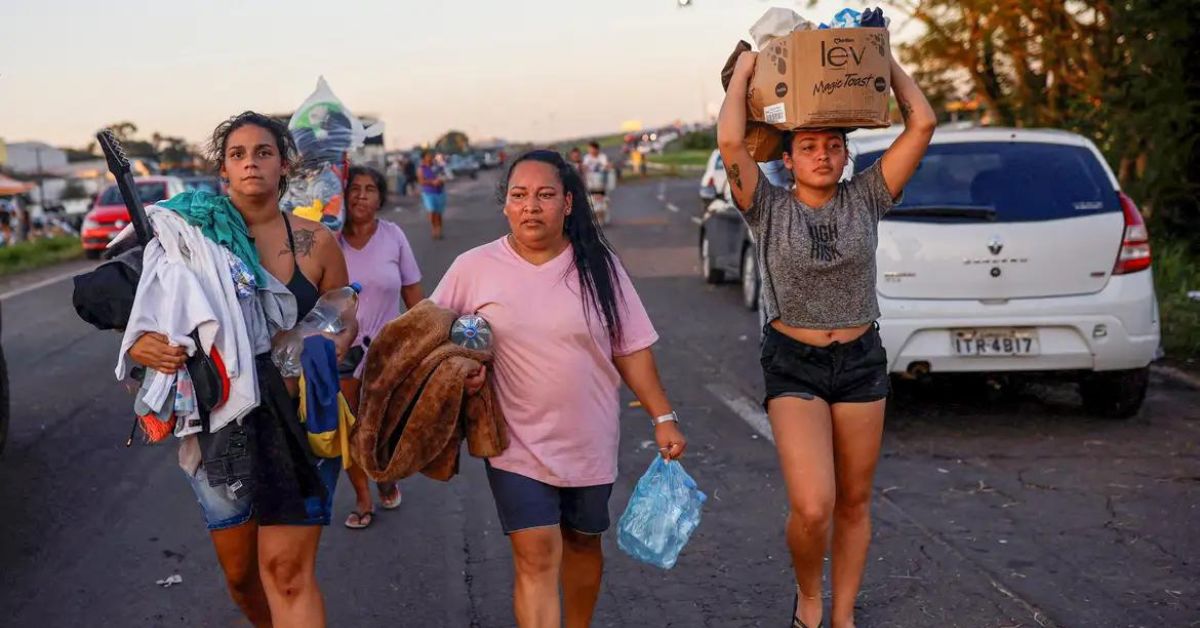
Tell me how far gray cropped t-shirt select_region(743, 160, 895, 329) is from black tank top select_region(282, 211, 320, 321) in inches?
56.5

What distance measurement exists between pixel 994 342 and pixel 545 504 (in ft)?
12.8

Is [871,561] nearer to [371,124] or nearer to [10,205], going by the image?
[371,124]

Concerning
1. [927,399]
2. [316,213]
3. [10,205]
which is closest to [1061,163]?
[927,399]

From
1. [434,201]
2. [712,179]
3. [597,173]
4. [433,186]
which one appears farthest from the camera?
[597,173]

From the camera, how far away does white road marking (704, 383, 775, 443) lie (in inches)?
291

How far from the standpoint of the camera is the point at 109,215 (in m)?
24.2

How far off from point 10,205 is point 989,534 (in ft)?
131

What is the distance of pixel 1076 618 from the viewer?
14.2 feet

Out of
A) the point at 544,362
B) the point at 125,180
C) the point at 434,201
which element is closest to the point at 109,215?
the point at 434,201

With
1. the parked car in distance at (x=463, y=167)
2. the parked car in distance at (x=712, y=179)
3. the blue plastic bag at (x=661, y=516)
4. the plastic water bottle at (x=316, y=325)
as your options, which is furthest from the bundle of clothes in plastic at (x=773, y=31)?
the parked car in distance at (x=463, y=167)

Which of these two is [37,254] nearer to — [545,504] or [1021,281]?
[1021,281]

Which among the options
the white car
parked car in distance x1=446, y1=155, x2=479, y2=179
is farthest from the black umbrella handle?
parked car in distance x1=446, y1=155, x2=479, y2=179

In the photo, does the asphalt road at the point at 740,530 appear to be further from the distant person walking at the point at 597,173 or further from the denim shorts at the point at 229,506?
the distant person walking at the point at 597,173

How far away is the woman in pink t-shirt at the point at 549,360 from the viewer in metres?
3.64
